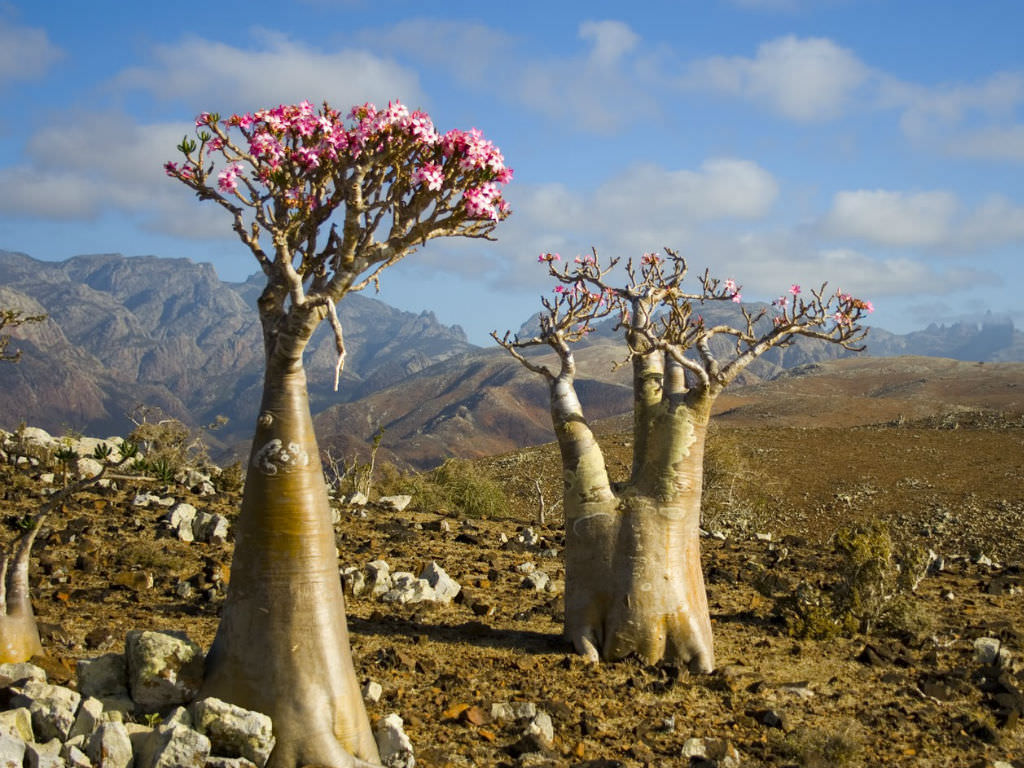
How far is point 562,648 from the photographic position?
24.9 ft

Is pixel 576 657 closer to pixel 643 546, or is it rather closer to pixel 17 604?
pixel 643 546

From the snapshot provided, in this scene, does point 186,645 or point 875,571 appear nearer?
point 186,645

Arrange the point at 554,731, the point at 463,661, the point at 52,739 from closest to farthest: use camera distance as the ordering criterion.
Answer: the point at 52,739 → the point at 554,731 → the point at 463,661

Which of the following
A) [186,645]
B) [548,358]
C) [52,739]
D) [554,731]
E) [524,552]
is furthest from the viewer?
[548,358]

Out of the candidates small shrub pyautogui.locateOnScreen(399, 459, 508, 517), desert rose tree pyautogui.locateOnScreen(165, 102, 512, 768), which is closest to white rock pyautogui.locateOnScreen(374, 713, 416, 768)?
desert rose tree pyautogui.locateOnScreen(165, 102, 512, 768)

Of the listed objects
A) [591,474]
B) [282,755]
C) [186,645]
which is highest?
[591,474]

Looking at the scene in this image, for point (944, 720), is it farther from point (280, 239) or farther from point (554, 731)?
point (280, 239)

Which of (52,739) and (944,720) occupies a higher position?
(52,739)

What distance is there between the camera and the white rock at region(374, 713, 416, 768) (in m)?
5.08

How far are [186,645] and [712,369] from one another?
4859mm

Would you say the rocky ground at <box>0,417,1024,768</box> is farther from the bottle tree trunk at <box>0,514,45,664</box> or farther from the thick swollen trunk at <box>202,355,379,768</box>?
the thick swollen trunk at <box>202,355,379,768</box>

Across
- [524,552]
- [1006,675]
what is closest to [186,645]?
[1006,675]

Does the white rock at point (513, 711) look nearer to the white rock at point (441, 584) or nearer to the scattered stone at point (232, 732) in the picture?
the scattered stone at point (232, 732)

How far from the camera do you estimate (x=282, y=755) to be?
188 inches
